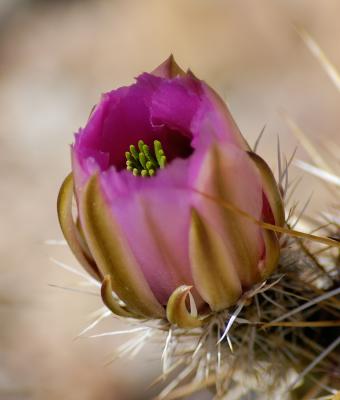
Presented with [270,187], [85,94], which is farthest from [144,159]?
[85,94]

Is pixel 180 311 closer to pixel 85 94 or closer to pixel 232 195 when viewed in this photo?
pixel 232 195

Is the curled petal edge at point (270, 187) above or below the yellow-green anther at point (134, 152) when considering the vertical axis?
below

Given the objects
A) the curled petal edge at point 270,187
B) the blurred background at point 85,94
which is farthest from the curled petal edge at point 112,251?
the blurred background at point 85,94

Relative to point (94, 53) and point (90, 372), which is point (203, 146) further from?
point (94, 53)

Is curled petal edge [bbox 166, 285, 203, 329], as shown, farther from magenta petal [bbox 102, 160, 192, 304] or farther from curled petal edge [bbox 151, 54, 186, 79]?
curled petal edge [bbox 151, 54, 186, 79]

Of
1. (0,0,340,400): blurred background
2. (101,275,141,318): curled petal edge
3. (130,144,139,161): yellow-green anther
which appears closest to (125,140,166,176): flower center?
(130,144,139,161): yellow-green anther

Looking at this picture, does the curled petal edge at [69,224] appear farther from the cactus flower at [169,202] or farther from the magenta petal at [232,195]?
the magenta petal at [232,195]

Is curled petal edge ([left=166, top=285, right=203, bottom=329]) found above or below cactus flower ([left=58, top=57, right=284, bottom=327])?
below
